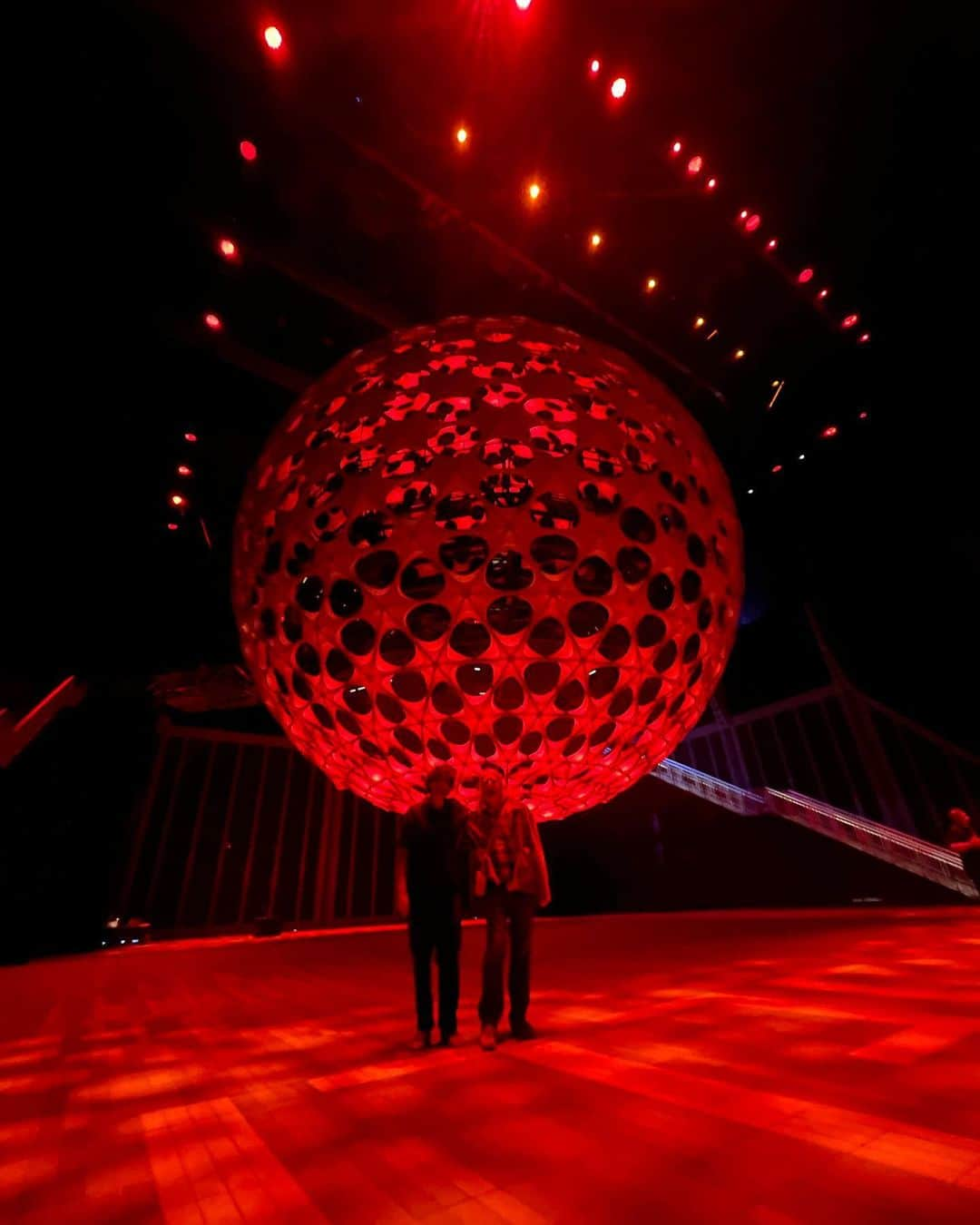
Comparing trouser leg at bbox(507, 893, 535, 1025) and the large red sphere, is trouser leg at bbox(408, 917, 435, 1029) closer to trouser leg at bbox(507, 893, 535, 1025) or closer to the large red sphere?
trouser leg at bbox(507, 893, 535, 1025)

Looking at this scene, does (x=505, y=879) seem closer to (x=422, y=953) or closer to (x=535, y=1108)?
(x=422, y=953)

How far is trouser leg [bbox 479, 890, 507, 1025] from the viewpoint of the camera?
97.3 inches

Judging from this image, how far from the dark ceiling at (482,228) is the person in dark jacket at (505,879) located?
510 centimetres

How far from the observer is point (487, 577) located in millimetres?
2607

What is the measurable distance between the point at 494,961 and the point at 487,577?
1.84 m

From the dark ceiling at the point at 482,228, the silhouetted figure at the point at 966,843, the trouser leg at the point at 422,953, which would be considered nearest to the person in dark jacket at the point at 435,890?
the trouser leg at the point at 422,953

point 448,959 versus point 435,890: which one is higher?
point 435,890

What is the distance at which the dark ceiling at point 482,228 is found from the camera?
13.0 ft

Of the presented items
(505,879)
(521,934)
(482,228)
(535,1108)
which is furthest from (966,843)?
(482,228)

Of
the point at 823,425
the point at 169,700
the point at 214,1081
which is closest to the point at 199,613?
the point at 169,700

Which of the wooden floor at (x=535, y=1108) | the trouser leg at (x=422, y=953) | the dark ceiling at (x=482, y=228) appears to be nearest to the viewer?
the wooden floor at (x=535, y=1108)

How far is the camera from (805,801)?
A: 11.0 meters

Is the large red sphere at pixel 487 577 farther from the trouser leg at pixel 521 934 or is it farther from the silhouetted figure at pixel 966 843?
the silhouetted figure at pixel 966 843

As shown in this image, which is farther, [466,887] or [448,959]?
[466,887]
